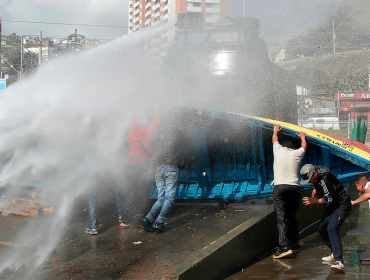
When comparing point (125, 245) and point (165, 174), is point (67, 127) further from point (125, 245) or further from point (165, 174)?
point (125, 245)

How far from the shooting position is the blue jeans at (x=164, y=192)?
5.79 meters

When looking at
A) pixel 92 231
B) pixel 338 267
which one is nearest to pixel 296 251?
pixel 338 267

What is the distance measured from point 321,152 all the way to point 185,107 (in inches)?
89.9

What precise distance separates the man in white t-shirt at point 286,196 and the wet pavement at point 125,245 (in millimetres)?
992

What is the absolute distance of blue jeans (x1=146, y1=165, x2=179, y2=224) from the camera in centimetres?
579

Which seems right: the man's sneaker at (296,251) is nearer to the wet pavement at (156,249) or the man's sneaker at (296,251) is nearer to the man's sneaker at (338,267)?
the wet pavement at (156,249)

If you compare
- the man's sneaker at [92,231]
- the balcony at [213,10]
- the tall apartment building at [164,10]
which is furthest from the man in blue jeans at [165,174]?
the balcony at [213,10]

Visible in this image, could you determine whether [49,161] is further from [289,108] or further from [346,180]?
[289,108]

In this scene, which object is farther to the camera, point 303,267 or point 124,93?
point 124,93

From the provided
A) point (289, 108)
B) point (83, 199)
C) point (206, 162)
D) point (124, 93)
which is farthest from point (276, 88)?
point (83, 199)

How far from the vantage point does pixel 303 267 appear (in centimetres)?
466

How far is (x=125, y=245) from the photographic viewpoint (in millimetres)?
5293

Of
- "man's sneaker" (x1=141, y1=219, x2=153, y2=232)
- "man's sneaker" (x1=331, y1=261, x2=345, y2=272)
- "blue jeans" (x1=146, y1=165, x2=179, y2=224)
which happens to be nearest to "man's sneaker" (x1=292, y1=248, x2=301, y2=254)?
"man's sneaker" (x1=331, y1=261, x2=345, y2=272)

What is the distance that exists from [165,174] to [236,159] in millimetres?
1692
